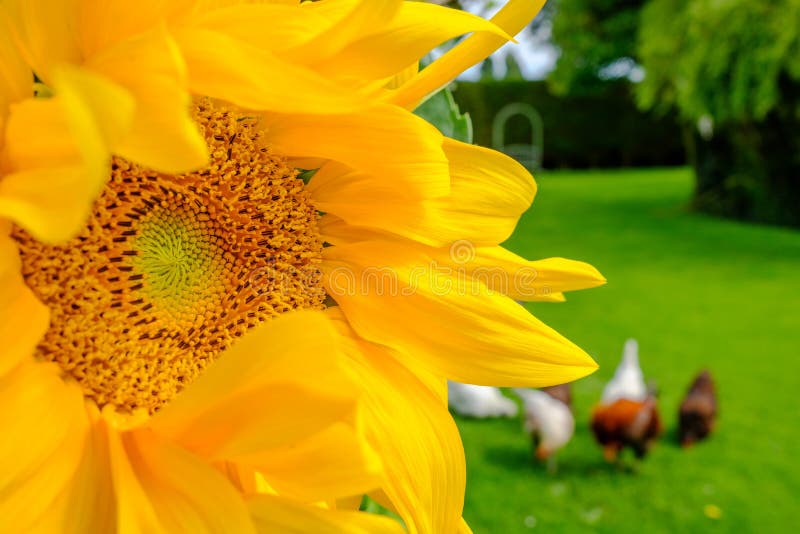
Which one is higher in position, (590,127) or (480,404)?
(590,127)

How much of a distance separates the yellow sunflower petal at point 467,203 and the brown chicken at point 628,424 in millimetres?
2456

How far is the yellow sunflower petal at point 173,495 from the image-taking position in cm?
33

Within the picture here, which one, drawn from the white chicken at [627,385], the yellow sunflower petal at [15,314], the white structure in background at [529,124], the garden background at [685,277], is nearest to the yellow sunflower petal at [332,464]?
the yellow sunflower petal at [15,314]

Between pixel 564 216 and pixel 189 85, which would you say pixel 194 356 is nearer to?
pixel 189 85

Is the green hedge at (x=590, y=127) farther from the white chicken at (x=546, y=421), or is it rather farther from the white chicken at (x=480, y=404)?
the white chicken at (x=546, y=421)

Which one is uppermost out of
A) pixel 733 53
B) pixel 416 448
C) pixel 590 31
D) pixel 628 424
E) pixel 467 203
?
pixel 590 31

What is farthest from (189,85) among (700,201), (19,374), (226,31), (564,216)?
(700,201)

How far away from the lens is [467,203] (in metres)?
0.42

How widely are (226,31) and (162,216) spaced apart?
13cm

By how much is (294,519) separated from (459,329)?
0.41ft

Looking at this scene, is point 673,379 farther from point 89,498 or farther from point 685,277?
point 89,498

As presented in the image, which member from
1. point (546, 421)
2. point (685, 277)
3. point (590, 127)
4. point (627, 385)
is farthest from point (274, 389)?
point (590, 127)

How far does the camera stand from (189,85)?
319 millimetres

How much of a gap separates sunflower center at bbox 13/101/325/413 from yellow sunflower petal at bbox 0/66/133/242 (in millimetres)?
77
